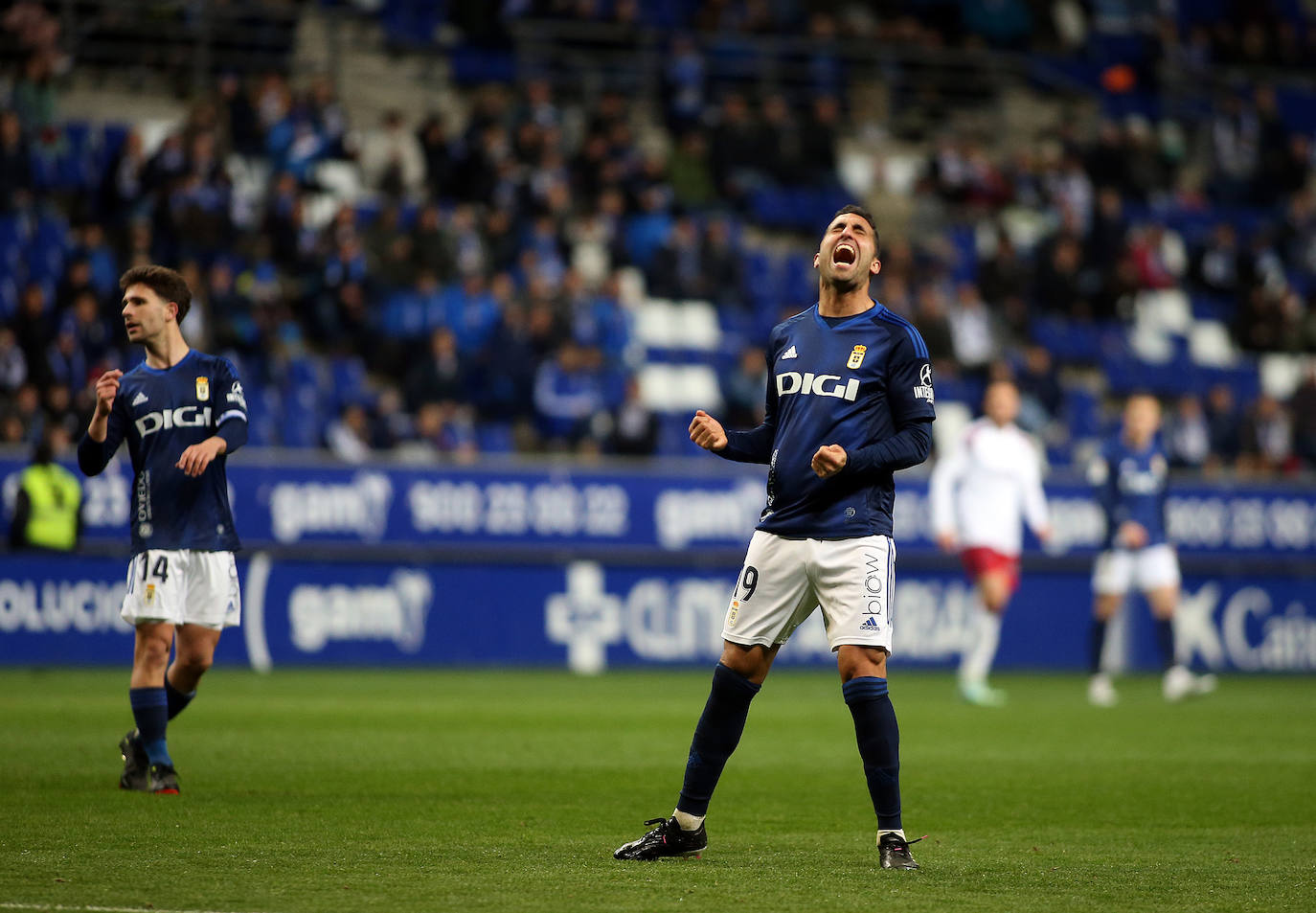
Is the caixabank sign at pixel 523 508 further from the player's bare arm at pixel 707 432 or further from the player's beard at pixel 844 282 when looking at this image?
the player's bare arm at pixel 707 432

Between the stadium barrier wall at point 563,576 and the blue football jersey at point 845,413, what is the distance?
36.8ft

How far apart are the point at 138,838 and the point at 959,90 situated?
79.9 ft

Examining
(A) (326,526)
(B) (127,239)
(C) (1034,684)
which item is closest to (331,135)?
(B) (127,239)

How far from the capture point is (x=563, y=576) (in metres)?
18.4

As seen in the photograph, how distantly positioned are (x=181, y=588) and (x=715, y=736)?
9.66 ft

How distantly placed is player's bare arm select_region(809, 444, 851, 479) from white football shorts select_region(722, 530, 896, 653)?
385 mm

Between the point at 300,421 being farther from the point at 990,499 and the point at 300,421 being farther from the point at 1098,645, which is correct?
the point at 1098,645

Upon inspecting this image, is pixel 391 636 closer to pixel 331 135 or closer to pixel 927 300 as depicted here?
pixel 331 135

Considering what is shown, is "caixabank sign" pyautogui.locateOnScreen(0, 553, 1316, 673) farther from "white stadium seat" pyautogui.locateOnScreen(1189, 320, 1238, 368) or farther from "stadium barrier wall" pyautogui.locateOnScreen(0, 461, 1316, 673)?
"white stadium seat" pyautogui.locateOnScreen(1189, 320, 1238, 368)

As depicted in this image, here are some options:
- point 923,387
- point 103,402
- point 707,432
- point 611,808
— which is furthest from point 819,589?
point 103,402

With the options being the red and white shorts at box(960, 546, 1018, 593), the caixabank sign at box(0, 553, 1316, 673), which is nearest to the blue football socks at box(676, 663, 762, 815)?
the red and white shorts at box(960, 546, 1018, 593)

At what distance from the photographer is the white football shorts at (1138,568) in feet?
53.0

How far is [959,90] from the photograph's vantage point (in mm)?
28984

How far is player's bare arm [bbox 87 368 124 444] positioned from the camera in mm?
7969
